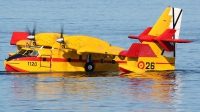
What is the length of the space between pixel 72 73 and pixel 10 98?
10575 mm

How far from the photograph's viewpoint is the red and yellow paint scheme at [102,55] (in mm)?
51531

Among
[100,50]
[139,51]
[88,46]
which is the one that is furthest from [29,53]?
[139,51]

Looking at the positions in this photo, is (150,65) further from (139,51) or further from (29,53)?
(29,53)

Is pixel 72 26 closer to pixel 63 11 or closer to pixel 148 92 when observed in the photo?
pixel 63 11

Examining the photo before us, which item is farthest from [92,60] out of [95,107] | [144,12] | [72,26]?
[144,12]

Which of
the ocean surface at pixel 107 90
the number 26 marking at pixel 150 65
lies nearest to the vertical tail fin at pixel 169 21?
the number 26 marking at pixel 150 65

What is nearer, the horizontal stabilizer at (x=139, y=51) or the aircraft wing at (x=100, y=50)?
the horizontal stabilizer at (x=139, y=51)

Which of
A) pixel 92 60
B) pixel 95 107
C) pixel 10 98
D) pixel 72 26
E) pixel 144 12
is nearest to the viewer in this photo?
pixel 95 107

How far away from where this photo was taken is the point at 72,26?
92062mm

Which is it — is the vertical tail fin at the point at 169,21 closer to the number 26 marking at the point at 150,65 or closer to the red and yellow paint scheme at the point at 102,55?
the red and yellow paint scheme at the point at 102,55

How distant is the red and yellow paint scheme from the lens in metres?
51.5

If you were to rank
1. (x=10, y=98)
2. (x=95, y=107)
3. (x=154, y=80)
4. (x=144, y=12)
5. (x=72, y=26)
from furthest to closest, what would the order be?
1. (x=144, y=12)
2. (x=72, y=26)
3. (x=154, y=80)
4. (x=10, y=98)
5. (x=95, y=107)

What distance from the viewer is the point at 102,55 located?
5306 centimetres

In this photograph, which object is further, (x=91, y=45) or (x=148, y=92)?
(x=91, y=45)
